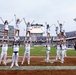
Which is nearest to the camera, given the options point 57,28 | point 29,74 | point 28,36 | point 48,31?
point 29,74

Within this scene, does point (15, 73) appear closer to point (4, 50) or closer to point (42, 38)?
point (4, 50)

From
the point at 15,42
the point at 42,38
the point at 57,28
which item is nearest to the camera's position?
the point at 15,42

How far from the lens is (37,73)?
45.0 ft

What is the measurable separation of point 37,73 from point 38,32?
16654 centimetres

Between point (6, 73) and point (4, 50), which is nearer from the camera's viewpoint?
point (6, 73)

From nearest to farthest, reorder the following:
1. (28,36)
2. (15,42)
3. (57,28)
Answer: (15,42), (28,36), (57,28)

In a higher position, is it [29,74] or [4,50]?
[4,50]

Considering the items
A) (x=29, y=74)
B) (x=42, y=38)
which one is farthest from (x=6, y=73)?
(x=42, y=38)

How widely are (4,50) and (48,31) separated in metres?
4.78

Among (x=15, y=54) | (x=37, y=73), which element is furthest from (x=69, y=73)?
(x=15, y=54)

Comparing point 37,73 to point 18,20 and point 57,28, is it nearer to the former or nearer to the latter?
point 18,20

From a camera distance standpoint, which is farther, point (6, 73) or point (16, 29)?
point (16, 29)

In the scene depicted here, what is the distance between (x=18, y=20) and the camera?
18.1 m

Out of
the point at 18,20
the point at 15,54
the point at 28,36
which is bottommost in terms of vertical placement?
the point at 15,54
